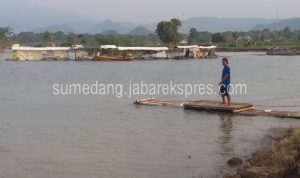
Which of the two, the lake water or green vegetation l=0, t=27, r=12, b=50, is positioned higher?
green vegetation l=0, t=27, r=12, b=50

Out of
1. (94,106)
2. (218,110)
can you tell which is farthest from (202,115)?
(94,106)

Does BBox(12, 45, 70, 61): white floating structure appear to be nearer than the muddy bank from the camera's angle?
No

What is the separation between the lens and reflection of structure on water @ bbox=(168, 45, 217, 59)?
77.4 m

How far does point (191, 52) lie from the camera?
77.5 metres

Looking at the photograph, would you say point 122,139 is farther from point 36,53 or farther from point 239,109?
point 36,53

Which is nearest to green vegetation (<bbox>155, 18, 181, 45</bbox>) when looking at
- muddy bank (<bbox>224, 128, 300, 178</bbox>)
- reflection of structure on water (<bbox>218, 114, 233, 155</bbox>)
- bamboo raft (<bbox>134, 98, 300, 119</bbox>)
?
bamboo raft (<bbox>134, 98, 300, 119</bbox>)

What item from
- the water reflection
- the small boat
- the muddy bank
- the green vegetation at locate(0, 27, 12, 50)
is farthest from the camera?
the green vegetation at locate(0, 27, 12, 50)

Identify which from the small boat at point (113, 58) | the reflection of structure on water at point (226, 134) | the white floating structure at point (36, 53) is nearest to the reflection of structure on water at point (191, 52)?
the small boat at point (113, 58)

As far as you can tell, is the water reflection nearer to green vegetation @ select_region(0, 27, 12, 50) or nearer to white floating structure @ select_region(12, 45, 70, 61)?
white floating structure @ select_region(12, 45, 70, 61)

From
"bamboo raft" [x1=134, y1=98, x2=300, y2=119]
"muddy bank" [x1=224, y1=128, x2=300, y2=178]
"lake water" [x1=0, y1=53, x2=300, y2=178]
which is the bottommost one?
"lake water" [x1=0, y1=53, x2=300, y2=178]

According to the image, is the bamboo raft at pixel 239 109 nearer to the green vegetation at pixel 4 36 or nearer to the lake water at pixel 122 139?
the lake water at pixel 122 139

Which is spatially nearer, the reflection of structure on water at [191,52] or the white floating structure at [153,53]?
the white floating structure at [153,53]

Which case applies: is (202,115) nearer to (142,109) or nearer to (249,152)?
(142,109)

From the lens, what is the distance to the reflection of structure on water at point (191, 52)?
7738 centimetres
